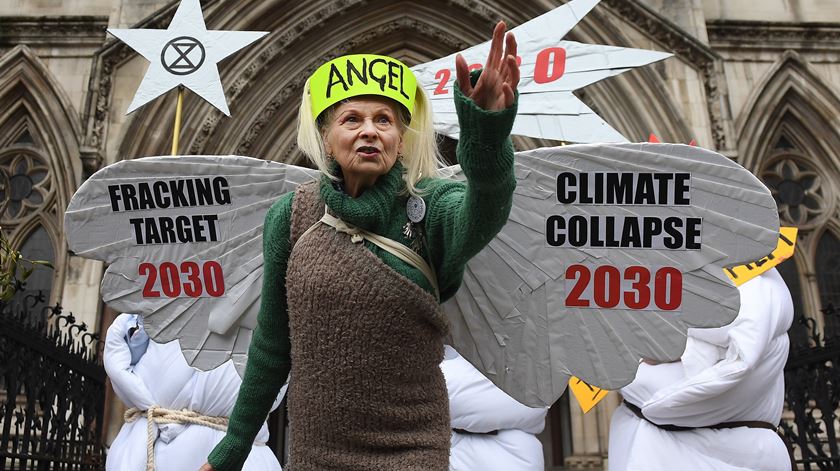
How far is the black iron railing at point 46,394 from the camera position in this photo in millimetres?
5352

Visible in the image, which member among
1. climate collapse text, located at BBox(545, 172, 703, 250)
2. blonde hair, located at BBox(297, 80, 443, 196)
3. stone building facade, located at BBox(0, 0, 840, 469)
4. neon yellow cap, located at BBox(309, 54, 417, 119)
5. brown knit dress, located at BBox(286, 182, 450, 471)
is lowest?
brown knit dress, located at BBox(286, 182, 450, 471)

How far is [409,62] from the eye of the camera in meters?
10.8

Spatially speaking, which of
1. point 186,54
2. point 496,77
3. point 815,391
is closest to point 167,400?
point 186,54

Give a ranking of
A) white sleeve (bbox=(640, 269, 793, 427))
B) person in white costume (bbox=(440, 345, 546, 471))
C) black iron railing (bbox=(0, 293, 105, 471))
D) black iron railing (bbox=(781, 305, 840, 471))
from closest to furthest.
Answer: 1. white sleeve (bbox=(640, 269, 793, 427))
2. person in white costume (bbox=(440, 345, 546, 471))
3. black iron railing (bbox=(0, 293, 105, 471))
4. black iron railing (bbox=(781, 305, 840, 471))

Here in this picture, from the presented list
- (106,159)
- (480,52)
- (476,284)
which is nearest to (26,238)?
(106,159)

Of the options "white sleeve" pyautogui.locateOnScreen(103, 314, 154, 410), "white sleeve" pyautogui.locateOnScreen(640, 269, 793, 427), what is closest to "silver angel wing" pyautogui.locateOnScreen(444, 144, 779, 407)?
"white sleeve" pyautogui.locateOnScreen(640, 269, 793, 427)

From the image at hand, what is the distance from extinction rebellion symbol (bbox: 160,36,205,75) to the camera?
4.11 metres

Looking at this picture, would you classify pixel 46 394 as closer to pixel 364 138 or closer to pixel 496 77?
pixel 364 138

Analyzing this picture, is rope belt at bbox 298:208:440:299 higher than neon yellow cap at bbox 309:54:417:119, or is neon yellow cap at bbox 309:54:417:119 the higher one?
neon yellow cap at bbox 309:54:417:119

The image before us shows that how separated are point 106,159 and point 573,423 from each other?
19.7 feet

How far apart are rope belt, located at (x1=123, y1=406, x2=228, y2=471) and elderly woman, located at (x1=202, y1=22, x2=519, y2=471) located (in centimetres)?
278

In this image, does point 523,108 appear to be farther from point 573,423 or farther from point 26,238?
point 26,238

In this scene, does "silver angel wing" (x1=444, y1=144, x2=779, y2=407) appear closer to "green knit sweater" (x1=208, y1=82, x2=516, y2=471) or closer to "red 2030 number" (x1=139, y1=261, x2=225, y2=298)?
"green knit sweater" (x1=208, y1=82, x2=516, y2=471)

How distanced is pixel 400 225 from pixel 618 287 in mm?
632
